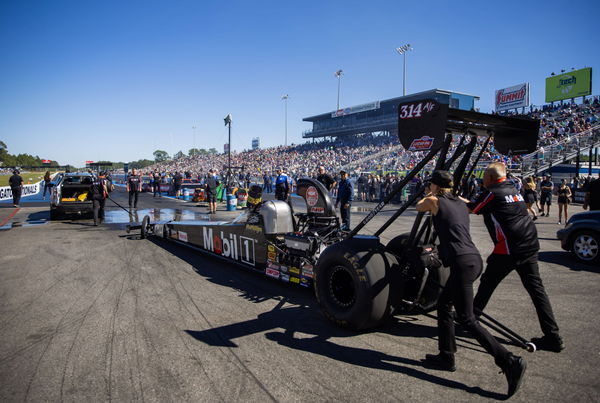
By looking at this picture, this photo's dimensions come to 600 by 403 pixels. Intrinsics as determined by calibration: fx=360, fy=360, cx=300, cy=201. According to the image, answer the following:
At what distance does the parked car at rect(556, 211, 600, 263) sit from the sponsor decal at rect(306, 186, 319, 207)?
547cm

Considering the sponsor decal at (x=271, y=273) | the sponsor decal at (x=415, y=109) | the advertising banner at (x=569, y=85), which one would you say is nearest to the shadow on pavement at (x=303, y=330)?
the sponsor decal at (x=271, y=273)

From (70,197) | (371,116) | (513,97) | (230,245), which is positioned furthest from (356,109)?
(230,245)

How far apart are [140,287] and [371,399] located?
391cm

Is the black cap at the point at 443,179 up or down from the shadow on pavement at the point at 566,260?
up

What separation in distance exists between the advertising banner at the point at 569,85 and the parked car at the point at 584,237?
109 feet

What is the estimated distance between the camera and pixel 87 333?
12.3ft

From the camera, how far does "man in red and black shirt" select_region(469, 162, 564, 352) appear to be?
11.2 ft

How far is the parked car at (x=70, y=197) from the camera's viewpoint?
39.9 ft

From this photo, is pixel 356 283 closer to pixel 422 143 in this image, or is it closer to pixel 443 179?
pixel 443 179

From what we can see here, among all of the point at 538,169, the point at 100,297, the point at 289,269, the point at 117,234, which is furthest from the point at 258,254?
the point at 538,169

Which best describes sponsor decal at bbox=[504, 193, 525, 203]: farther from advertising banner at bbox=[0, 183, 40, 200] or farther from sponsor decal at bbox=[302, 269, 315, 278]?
advertising banner at bbox=[0, 183, 40, 200]

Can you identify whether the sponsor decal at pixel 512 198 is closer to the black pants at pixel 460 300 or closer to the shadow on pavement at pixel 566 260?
the black pants at pixel 460 300

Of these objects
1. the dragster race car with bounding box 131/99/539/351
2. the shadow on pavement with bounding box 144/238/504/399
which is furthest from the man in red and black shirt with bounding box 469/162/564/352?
the shadow on pavement with bounding box 144/238/504/399

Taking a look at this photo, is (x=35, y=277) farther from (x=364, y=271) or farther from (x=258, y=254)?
(x=364, y=271)
